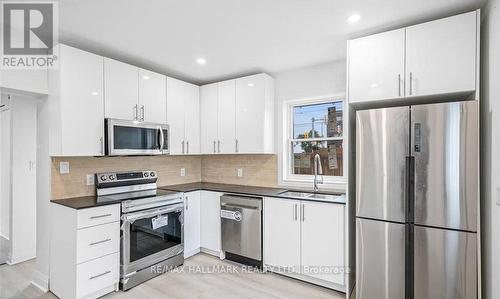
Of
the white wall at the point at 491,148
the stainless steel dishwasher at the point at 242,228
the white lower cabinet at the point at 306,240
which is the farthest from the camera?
the stainless steel dishwasher at the point at 242,228

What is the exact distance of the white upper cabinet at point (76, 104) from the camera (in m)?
2.42

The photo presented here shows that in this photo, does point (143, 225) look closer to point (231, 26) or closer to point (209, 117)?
point (209, 117)

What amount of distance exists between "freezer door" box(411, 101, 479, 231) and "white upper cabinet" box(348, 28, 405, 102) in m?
0.31

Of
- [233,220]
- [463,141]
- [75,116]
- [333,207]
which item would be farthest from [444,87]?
[75,116]

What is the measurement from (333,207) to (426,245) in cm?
80

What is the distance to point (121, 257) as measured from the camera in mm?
2602

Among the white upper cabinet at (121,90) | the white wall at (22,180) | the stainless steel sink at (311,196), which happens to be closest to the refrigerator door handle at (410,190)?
the stainless steel sink at (311,196)

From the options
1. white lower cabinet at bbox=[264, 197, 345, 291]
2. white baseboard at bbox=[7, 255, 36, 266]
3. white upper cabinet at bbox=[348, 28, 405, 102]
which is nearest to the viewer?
white upper cabinet at bbox=[348, 28, 405, 102]

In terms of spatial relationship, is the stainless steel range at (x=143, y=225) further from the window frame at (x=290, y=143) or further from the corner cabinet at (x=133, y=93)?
the window frame at (x=290, y=143)

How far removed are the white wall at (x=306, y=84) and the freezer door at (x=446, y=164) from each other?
1213 millimetres

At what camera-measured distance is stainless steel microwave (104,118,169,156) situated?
2701mm

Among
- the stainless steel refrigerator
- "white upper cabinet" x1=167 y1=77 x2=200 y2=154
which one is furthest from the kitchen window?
"white upper cabinet" x1=167 y1=77 x2=200 y2=154

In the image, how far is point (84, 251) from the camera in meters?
2.34

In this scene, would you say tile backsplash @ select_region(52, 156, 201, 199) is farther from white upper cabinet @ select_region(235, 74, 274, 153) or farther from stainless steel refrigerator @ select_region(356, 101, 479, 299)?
stainless steel refrigerator @ select_region(356, 101, 479, 299)
